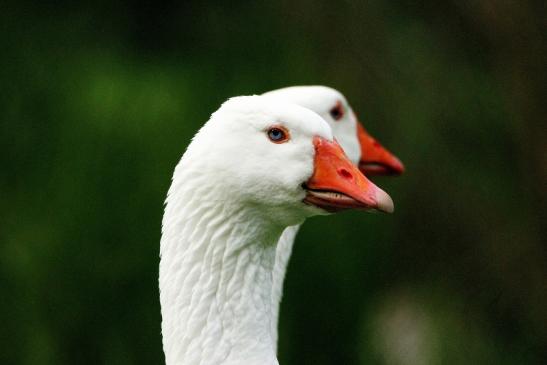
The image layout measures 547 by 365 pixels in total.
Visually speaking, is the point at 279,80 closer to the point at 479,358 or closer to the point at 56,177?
the point at 56,177

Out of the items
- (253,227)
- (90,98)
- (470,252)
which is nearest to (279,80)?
(90,98)

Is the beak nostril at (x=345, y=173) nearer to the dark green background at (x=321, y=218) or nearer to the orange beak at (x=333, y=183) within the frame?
the orange beak at (x=333, y=183)

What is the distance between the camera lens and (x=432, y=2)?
7973 millimetres

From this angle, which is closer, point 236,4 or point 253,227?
point 253,227

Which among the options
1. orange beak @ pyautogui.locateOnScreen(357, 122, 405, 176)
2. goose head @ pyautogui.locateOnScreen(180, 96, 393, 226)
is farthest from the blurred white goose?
goose head @ pyautogui.locateOnScreen(180, 96, 393, 226)

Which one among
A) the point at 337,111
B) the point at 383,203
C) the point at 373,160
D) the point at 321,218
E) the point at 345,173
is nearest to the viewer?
the point at 383,203

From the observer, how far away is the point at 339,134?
16.9ft

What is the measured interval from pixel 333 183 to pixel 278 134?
204mm

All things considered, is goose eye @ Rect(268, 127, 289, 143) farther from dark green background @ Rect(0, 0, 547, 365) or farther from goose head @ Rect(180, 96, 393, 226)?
dark green background @ Rect(0, 0, 547, 365)

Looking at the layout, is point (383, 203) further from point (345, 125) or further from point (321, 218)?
point (321, 218)

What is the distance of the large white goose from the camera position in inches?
132

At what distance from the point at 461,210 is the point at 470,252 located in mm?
274

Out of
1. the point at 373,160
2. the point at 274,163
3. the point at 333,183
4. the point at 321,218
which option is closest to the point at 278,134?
the point at 274,163

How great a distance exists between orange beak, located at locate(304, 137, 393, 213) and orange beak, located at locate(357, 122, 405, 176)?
1919mm
